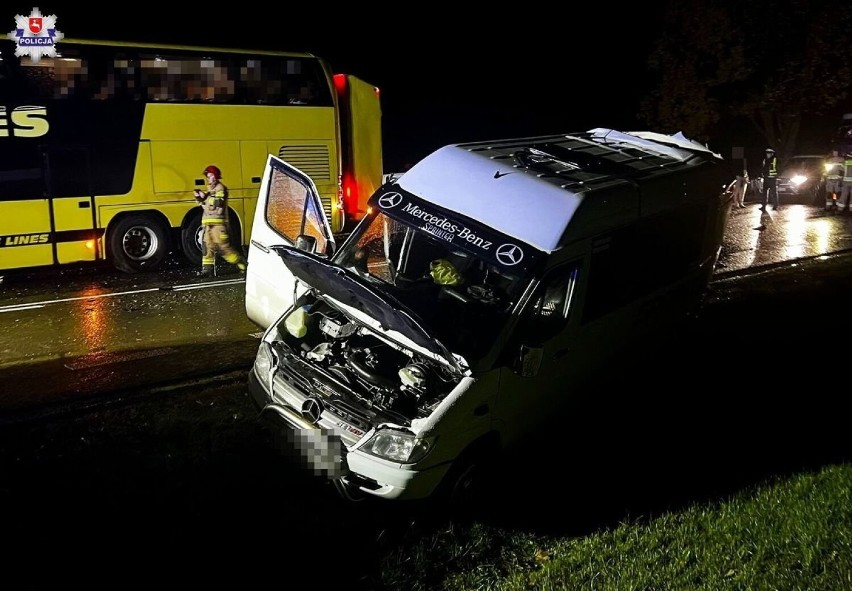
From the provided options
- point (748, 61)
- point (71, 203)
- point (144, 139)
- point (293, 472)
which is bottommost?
point (71, 203)

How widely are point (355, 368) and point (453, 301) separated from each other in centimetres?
87

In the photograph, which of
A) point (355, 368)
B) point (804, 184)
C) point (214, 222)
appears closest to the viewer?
point (355, 368)

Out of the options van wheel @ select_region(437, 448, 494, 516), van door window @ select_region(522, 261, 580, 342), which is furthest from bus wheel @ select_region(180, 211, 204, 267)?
van wheel @ select_region(437, 448, 494, 516)

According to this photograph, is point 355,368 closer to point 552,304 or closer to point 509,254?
point 509,254

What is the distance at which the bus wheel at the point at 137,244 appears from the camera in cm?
1152

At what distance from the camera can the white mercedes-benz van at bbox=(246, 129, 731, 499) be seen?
15.3ft

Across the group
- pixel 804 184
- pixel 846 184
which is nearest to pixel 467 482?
pixel 846 184

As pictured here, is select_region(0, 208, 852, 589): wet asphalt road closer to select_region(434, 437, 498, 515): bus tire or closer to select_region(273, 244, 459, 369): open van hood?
select_region(434, 437, 498, 515): bus tire

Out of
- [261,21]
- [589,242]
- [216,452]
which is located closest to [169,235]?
[216,452]

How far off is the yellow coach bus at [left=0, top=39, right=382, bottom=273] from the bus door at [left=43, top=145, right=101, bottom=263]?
14mm

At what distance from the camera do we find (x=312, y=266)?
5176 mm

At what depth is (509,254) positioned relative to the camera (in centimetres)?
518

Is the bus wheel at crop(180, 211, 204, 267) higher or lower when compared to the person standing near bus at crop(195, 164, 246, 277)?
lower

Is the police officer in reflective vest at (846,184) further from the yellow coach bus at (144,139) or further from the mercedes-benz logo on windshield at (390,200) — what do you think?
the mercedes-benz logo on windshield at (390,200)
